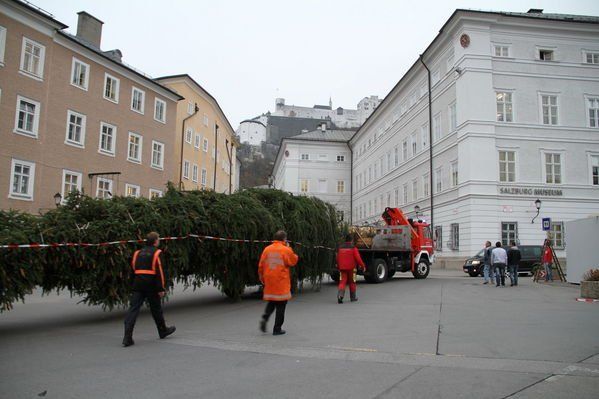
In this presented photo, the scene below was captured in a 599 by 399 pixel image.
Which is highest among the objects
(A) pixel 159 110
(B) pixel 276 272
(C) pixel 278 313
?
(A) pixel 159 110

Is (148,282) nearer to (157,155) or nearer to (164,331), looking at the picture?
(164,331)

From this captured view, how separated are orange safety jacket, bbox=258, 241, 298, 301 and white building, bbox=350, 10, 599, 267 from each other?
81.4 ft

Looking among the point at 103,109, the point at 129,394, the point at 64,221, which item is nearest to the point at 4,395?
the point at 129,394

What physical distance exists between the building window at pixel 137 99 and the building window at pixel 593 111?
3168 cm

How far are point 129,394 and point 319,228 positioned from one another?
10.7 m

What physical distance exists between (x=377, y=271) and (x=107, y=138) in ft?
70.2

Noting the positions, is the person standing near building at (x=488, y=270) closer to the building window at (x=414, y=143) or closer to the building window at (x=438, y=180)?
the building window at (x=438, y=180)

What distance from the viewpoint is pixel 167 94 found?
127ft

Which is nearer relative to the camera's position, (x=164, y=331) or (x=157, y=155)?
(x=164, y=331)

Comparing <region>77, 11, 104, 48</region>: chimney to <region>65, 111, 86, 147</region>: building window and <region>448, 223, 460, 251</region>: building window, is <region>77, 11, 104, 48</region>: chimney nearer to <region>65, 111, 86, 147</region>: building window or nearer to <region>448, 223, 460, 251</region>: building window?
<region>65, 111, 86, 147</region>: building window

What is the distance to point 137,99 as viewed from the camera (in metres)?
35.3

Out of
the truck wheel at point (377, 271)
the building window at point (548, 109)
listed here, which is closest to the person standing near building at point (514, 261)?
the truck wheel at point (377, 271)

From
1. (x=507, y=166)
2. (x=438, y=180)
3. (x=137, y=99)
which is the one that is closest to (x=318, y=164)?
(x=438, y=180)

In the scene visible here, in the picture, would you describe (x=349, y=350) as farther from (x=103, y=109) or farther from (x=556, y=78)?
(x=556, y=78)
